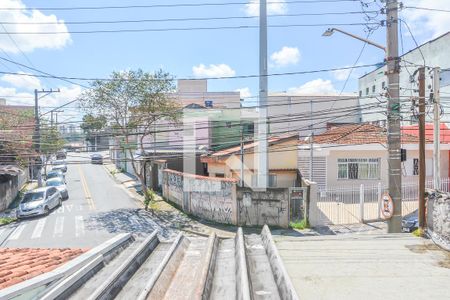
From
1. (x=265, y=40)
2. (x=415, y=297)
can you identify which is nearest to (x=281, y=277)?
(x=415, y=297)

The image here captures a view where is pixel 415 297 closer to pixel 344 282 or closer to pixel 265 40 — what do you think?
pixel 344 282

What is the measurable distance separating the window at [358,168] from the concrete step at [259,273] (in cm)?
1681

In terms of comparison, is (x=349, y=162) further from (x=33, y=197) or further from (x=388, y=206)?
(x=33, y=197)

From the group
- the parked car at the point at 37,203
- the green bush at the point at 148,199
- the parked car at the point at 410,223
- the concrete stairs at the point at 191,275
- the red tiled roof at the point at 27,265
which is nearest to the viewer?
the concrete stairs at the point at 191,275

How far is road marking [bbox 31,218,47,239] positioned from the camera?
1719 centimetres

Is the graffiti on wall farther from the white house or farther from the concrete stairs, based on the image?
the concrete stairs

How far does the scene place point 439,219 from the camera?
6.97 m

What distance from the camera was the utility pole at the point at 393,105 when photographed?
33.0 ft

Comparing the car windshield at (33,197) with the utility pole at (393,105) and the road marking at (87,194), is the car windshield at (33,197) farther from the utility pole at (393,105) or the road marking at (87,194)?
the utility pole at (393,105)

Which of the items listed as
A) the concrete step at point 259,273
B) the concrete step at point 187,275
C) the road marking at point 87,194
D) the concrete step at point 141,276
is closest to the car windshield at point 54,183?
the road marking at point 87,194

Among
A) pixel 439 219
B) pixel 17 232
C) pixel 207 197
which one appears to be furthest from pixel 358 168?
pixel 17 232

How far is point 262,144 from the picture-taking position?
59.4ft

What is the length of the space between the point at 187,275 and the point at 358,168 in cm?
1918

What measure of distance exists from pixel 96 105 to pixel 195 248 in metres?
17.5
